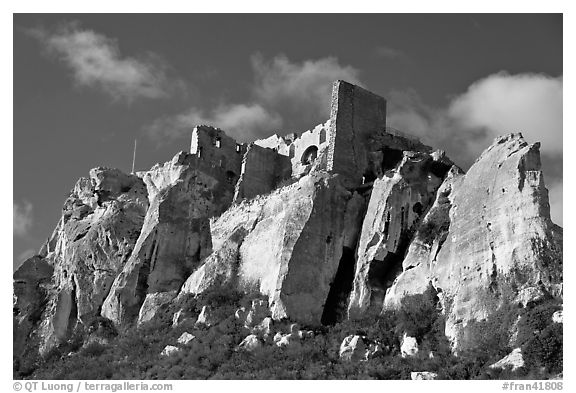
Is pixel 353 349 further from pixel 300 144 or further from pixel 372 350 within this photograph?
pixel 300 144

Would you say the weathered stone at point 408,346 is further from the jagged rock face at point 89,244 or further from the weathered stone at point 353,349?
the jagged rock face at point 89,244

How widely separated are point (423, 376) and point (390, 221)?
10294 mm

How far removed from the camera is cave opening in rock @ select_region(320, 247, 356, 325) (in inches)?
2055

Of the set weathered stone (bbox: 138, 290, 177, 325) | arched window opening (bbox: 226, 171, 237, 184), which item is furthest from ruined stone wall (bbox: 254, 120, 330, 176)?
weathered stone (bbox: 138, 290, 177, 325)

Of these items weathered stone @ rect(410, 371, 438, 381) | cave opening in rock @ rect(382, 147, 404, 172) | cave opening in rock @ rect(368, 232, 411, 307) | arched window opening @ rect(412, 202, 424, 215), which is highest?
cave opening in rock @ rect(382, 147, 404, 172)

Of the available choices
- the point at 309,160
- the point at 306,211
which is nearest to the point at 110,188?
the point at 309,160

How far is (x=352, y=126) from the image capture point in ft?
197

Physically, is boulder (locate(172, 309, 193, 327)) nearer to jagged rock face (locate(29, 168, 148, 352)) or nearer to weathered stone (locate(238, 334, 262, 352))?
weathered stone (locate(238, 334, 262, 352))

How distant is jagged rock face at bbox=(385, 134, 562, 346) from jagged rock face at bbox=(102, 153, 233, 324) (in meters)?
12.7

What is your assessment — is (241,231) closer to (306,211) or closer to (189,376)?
(306,211)

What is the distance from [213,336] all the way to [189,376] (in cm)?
396

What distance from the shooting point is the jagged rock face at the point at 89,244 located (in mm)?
61344

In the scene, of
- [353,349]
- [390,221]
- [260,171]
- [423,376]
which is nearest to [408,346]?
[353,349]

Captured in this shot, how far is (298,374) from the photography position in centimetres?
4641
